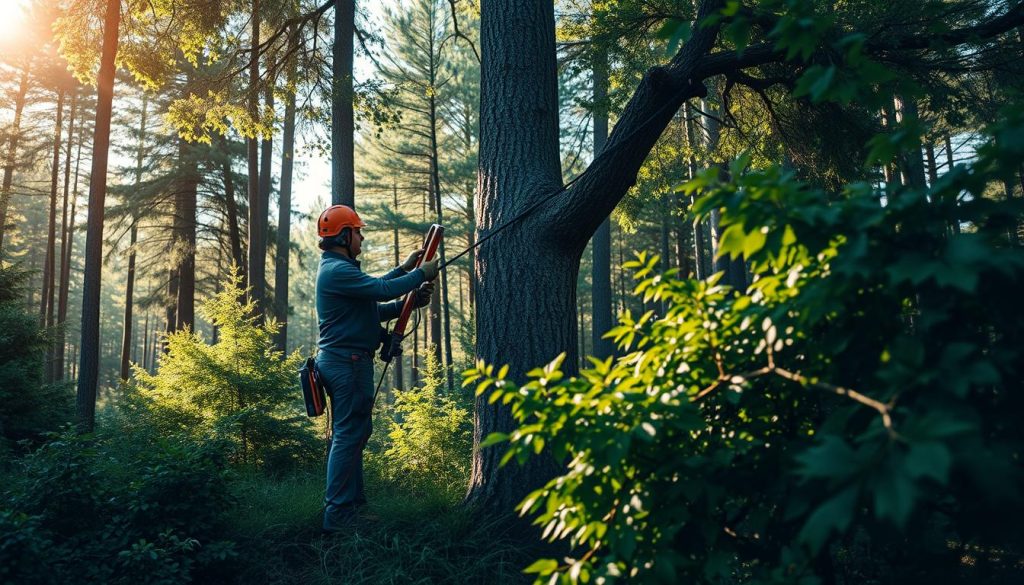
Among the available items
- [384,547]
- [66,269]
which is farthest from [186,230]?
[384,547]

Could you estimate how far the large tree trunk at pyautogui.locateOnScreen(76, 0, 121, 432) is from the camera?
26.0ft

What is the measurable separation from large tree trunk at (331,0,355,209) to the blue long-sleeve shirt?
350 cm

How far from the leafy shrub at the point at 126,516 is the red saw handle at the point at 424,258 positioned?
1.61 metres

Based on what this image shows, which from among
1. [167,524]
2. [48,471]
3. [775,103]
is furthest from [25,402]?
[775,103]

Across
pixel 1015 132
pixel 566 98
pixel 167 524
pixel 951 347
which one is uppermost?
pixel 566 98

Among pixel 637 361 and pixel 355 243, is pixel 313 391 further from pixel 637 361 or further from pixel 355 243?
pixel 637 361

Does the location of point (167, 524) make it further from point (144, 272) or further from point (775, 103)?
point (144, 272)

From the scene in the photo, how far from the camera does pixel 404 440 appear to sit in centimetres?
668

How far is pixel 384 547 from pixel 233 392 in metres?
4.60

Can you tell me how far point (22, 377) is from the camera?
8.62m

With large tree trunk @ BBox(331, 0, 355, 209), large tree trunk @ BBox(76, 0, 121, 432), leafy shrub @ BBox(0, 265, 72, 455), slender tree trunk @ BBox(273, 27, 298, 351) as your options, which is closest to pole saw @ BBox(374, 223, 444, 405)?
large tree trunk @ BBox(331, 0, 355, 209)

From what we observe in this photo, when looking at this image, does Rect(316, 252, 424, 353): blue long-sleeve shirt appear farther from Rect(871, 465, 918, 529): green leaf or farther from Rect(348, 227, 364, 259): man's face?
Rect(871, 465, 918, 529): green leaf

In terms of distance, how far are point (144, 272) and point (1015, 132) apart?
2076 centimetres

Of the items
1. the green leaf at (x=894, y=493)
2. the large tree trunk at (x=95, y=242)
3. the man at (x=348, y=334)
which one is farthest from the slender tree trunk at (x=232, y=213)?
the green leaf at (x=894, y=493)
